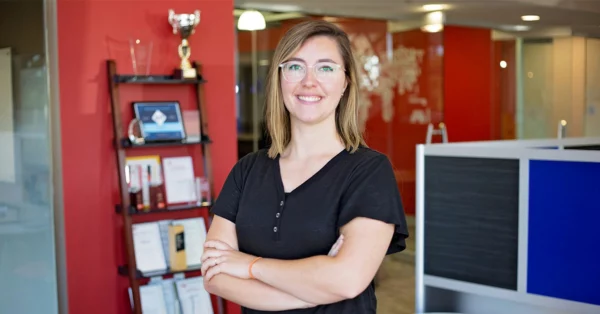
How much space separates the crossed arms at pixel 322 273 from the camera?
1725mm

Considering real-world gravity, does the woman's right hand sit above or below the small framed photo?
below

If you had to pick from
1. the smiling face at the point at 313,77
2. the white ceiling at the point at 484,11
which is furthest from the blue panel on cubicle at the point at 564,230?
the white ceiling at the point at 484,11

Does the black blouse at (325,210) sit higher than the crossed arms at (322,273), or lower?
higher

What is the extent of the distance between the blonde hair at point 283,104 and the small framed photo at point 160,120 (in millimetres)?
2636

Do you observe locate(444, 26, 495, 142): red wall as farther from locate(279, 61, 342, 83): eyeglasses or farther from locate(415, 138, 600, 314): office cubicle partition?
locate(279, 61, 342, 83): eyeglasses

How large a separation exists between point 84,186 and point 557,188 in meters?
2.75

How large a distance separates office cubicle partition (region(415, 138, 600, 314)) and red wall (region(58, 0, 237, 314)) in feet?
6.91

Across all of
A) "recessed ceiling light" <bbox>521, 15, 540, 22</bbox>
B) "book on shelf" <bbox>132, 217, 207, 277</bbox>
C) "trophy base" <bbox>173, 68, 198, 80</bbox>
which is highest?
"recessed ceiling light" <bbox>521, 15, 540, 22</bbox>

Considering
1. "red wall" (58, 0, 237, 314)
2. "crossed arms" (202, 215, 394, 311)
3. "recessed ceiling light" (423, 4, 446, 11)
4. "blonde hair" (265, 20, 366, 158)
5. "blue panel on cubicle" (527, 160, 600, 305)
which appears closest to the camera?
"crossed arms" (202, 215, 394, 311)

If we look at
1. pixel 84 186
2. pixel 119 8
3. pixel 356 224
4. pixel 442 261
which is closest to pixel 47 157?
pixel 84 186

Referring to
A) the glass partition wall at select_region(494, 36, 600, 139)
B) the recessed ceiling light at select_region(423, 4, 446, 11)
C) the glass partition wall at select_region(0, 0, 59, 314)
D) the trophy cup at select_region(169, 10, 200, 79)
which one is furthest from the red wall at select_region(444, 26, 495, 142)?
the glass partition wall at select_region(0, 0, 59, 314)

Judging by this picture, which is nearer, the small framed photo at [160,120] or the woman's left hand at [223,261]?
the woman's left hand at [223,261]

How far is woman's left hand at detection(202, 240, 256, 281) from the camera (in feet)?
6.01

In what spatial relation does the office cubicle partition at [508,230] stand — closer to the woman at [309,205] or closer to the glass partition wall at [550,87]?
the woman at [309,205]
